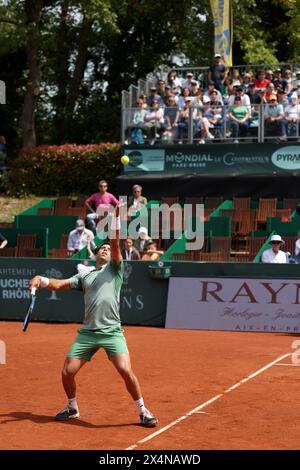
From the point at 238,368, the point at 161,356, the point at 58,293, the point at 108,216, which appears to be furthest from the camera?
the point at 108,216

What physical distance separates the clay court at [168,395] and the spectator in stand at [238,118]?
8899mm

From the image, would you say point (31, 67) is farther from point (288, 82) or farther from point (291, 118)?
point (291, 118)

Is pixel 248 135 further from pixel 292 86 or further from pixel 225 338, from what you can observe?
pixel 225 338

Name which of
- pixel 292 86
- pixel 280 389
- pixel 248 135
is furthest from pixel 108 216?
pixel 280 389

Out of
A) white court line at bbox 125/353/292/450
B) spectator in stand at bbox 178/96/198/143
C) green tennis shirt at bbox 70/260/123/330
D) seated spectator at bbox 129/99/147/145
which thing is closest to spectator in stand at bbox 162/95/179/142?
spectator in stand at bbox 178/96/198/143

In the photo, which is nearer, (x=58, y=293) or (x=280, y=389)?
(x=280, y=389)

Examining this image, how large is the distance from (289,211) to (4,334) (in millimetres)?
8835

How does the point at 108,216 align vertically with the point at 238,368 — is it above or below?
above

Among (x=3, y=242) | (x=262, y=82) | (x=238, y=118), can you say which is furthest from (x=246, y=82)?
(x=3, y=242)

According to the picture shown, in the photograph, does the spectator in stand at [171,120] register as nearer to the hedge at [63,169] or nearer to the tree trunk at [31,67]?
the hedge at [63,169]

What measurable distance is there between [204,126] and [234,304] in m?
8.44

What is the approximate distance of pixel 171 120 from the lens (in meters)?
25.3

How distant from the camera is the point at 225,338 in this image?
16781 mm

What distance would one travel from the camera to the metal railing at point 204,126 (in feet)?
79.5
